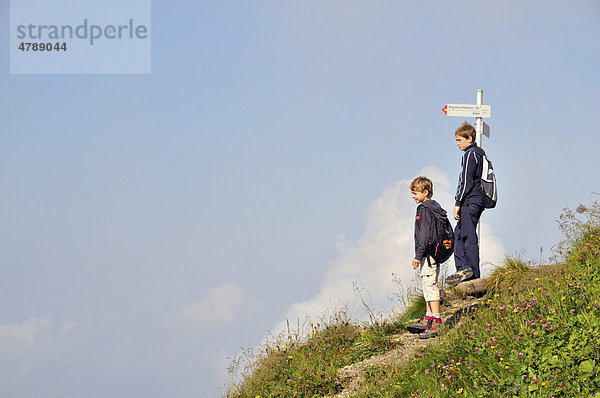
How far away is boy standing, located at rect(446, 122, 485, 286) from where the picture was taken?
9.70 meters

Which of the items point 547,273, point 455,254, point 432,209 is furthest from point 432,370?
point 455,254

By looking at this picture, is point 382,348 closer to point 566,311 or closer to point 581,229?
point 566,311

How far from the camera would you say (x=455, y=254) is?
33.7 feet

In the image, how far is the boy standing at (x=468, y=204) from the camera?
9697mm

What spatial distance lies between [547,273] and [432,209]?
88.9 inches

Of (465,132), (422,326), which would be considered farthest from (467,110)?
(422,326)

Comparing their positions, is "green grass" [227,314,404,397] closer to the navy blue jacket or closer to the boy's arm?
the boy's arm

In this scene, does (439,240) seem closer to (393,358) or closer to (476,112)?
(393,358)

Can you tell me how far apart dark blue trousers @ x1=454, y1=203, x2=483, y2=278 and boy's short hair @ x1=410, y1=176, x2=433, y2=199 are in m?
1.63

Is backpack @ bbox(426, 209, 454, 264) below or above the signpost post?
below

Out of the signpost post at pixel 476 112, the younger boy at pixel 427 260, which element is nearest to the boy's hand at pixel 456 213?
the younger boy at pixel 427 260

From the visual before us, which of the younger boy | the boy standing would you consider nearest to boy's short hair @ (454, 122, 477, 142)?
the boy standing

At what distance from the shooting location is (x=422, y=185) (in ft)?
27.7

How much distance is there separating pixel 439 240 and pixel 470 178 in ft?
6.46
